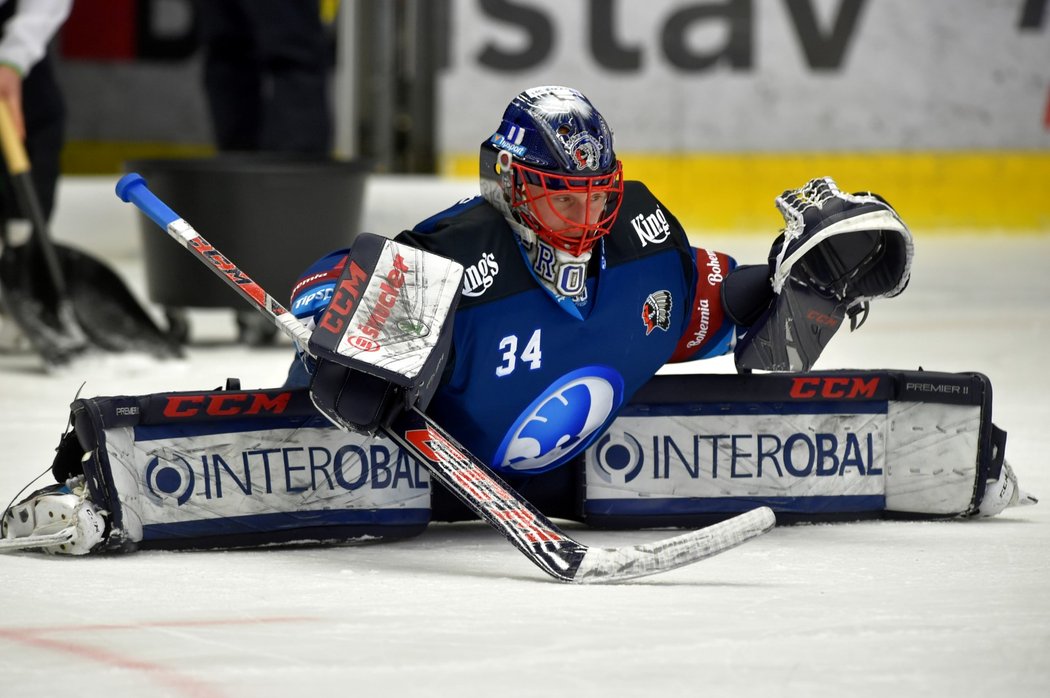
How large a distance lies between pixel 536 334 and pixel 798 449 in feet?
1.52

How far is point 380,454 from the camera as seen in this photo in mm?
2344

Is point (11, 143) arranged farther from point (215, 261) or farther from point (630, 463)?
point (630, 463)

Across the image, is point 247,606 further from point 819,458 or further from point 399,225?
point 399,225

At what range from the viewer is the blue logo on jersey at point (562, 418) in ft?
7.50

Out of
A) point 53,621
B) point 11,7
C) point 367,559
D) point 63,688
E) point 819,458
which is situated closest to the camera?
point 63,688

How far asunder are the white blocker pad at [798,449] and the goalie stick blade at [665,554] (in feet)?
1.07

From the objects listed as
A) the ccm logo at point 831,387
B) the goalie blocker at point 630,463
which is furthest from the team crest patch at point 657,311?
the ccm logo at point 831,387

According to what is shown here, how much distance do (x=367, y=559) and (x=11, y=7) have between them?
2637 mm

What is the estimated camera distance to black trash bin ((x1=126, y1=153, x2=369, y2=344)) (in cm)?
449

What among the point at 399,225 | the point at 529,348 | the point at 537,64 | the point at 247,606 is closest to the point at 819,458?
the point at 529,348

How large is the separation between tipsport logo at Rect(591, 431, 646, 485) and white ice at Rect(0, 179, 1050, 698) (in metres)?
0.08

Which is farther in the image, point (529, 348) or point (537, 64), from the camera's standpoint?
point (537, 64)

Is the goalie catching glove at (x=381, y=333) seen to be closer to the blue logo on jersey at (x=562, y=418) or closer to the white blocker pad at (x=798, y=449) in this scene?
the blue logo on jersey at (x=562, y=418)

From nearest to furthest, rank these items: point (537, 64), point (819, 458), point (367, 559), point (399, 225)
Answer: point (367, 559) < point (819, 458) < point (399, 225) < point (537, 64)
